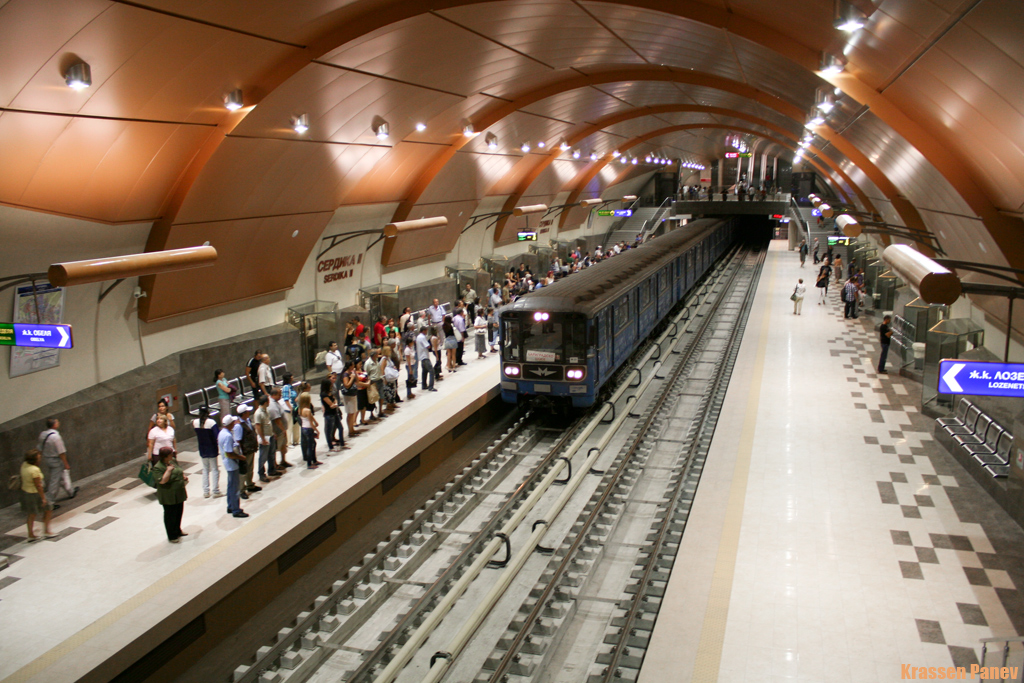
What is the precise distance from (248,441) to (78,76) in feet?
15.0

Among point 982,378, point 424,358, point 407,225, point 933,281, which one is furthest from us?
point 407,225

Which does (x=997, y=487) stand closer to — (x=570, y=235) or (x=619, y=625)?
(x=619, y=625)

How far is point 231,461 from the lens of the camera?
28.7 feet

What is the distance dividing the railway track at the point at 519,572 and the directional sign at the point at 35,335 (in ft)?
14.4

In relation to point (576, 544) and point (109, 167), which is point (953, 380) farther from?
point (109, 167)

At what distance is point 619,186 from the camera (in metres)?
47.8

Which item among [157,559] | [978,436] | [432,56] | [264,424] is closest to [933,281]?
[978,436]

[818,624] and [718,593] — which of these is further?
[718,593]

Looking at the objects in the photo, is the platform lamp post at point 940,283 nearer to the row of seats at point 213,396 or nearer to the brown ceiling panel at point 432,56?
the brown ceiling panel at point 432,56

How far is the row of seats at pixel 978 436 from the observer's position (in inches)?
382

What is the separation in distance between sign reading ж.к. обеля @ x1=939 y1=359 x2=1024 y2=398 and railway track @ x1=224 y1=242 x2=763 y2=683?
3494 millimetres

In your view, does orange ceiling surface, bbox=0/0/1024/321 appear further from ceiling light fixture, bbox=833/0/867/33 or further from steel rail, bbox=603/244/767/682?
steel rail, bbox=603/244/767/682

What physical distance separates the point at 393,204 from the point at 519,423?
892 cm

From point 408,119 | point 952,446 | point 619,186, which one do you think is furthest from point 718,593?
point 619,186
